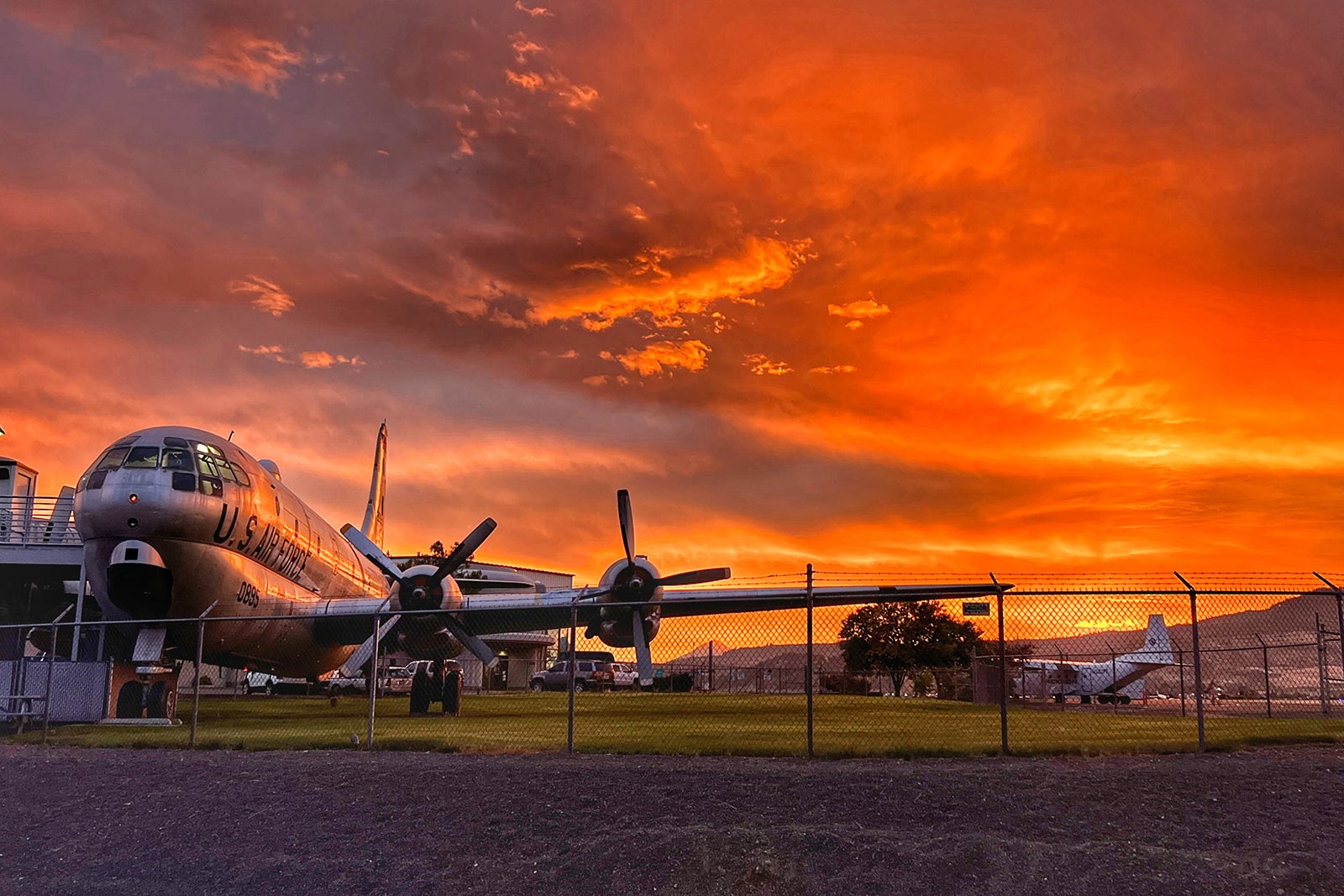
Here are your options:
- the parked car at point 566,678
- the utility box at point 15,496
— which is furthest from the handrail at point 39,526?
the parked car at point 566,678

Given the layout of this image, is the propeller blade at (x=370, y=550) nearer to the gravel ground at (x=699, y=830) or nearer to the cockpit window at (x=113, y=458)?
the cockpit window at (x=113, y=458)

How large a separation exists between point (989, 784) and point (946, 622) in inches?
2628

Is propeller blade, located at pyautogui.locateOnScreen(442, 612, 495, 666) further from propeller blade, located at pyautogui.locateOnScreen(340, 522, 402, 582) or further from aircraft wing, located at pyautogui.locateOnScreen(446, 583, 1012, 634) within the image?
propeller blade, located at pyautogui.locateOnScreen(340, 522, 402, 582)

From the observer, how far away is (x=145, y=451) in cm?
2327

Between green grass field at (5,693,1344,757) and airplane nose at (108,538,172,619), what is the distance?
274cm

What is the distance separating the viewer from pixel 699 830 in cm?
949

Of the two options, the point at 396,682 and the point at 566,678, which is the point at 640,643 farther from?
the point at 566,678

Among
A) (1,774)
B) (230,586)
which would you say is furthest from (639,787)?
(230,586)

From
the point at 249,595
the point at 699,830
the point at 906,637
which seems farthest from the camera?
the point at 906,637

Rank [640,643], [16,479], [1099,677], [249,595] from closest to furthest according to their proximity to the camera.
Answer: [640,643] < [249,595] < [16,479] < [1099,677]

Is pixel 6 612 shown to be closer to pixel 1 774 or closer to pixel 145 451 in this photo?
pixel 145 451

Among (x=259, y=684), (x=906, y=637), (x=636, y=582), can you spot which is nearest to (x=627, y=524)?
(x=636, y=582)

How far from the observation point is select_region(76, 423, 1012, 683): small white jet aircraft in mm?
22625

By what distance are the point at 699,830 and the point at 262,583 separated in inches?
785
